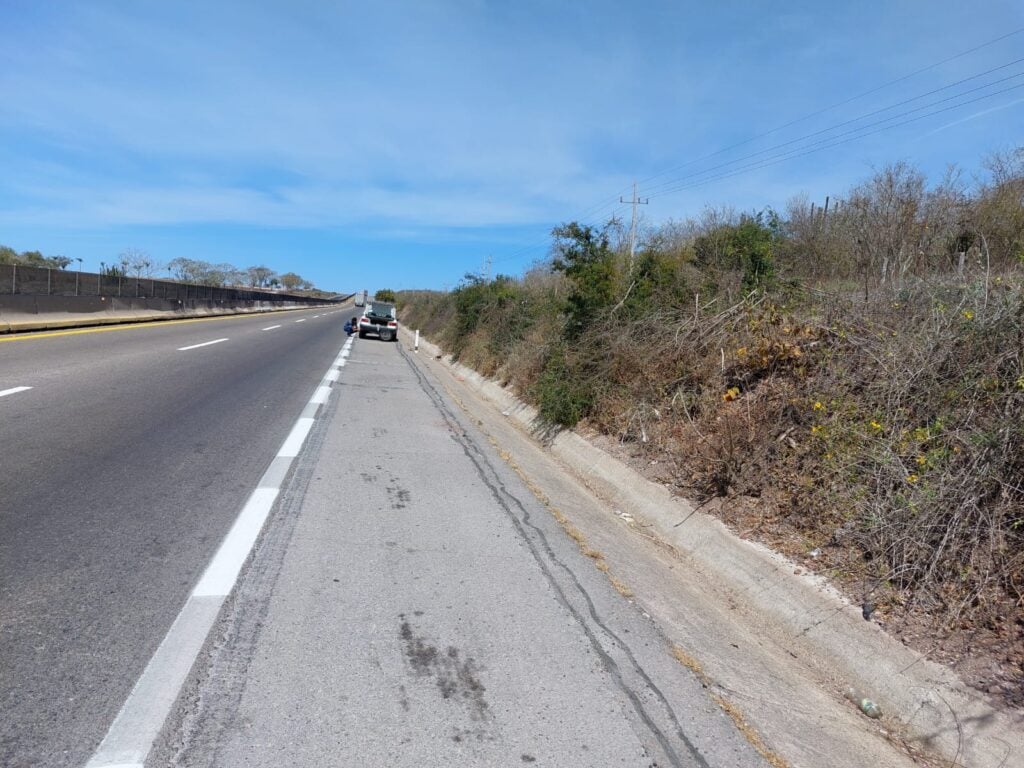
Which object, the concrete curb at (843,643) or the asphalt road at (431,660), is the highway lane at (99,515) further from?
the concrete curb at (843,643)

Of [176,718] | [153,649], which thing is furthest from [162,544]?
[176,718]

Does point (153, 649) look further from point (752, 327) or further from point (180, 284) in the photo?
point (180, 284)

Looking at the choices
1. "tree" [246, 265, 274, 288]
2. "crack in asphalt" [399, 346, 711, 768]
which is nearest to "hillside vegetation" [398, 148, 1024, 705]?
"crack in asphalt" [399, 346, 711, 768]

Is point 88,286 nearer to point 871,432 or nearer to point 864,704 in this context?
point 871,432

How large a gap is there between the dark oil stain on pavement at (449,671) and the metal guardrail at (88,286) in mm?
20852

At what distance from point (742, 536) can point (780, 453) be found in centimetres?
104

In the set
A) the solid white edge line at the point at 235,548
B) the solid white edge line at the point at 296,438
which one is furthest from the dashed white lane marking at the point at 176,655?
the solid white edge line at the point at 296,438

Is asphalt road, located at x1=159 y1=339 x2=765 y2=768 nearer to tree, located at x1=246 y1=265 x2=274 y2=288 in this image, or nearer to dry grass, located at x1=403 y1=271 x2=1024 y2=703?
dry grass, located at x1=403 y1=271 x2=1024 y2=703

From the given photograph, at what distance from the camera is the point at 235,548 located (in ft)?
16.2

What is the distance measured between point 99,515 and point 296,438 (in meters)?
3.66

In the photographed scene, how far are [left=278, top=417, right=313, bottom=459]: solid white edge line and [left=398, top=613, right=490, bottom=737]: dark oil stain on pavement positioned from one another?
452 cm

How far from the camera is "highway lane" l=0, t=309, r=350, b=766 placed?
313cm

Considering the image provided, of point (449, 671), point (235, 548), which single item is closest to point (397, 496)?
point (235, 548)

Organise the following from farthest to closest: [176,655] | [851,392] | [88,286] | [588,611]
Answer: [88,286]
[851,392]
[588,611]
[176,655]
